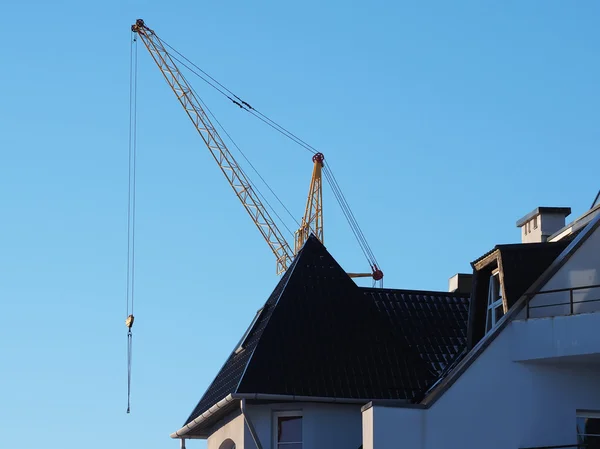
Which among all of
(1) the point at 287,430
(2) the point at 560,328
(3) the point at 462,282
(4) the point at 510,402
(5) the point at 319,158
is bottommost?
(1) the point at 287,430

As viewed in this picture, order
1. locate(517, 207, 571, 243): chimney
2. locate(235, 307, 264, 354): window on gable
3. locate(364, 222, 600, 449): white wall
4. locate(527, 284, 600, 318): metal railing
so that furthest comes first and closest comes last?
locate(517, 207, 571, 243): chimney, locate(235, 307, 264, 354): window on gable, locate(527, 284, 600, 318): metal railing, locate(364, 222, 600, 449): white wall

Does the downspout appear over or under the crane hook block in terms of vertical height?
under

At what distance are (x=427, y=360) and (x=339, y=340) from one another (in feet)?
7.15

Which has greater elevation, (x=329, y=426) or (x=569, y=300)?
(x=569, y=300)

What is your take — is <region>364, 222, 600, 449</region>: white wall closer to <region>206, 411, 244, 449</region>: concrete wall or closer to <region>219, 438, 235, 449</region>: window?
<region>206, 411, 244, 449</region>: concrete wall

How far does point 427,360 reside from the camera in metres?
29.0

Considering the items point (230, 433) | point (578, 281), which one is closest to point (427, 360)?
point (578, 281)

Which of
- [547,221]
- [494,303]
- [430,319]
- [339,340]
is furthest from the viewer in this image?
[547,221]

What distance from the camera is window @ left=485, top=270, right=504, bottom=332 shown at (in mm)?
27653

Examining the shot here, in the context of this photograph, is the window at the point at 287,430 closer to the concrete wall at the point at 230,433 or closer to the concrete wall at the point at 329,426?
the concrete wall at the point at 329,426

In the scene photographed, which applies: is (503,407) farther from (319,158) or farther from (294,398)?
(319,158)

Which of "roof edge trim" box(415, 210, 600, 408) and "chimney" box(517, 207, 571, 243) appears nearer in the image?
"roof edge trim" box(415, 210, 600, 408)

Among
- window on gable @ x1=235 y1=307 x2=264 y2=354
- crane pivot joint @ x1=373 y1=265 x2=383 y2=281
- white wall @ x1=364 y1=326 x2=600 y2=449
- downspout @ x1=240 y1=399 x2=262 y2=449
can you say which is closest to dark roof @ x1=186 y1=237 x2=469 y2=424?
window on gable @ x1=235 y1=307 x2=264 y2=354

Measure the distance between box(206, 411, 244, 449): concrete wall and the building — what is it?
2.1 inches
